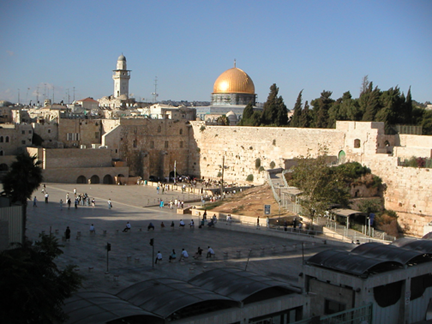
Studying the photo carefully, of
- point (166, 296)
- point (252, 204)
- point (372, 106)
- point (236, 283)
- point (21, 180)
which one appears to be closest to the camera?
point (166, 296)

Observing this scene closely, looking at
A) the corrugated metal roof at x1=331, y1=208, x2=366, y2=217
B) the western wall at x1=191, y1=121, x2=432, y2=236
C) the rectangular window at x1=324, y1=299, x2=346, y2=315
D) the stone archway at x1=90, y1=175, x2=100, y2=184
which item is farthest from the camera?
the stone archway at x1=90, y1=175, x2=100, y2=184

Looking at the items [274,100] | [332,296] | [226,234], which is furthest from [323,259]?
[274,100]

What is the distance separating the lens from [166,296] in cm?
766

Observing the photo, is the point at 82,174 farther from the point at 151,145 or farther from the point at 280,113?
the point at 280,113

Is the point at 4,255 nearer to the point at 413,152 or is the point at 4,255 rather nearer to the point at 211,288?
the point at 211,288

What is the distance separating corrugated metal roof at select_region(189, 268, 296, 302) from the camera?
805 centimetres

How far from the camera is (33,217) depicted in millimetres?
20547

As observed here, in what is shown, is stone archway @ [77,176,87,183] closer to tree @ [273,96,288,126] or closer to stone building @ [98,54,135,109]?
tree @ [273,96,288,126]

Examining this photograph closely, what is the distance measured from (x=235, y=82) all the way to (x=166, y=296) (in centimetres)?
4959

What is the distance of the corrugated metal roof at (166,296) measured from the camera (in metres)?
7.36

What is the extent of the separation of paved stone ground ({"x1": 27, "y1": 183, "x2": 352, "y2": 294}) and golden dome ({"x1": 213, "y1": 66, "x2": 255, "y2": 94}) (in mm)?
32284

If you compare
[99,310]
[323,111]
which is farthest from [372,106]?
[99,310]

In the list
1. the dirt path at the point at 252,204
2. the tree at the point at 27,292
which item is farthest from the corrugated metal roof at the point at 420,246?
the dirt path at the point at 252,204

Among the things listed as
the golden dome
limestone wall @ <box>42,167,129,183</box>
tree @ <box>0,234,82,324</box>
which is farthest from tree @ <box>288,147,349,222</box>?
the golden dome
